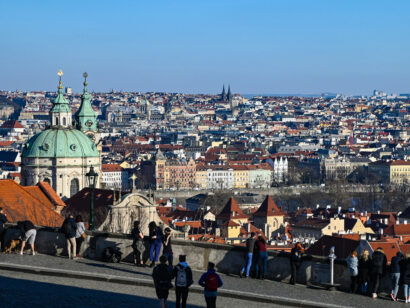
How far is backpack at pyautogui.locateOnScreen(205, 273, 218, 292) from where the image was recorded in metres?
13.6

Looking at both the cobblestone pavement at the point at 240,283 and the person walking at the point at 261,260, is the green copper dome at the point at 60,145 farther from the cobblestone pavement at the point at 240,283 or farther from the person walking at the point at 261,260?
the person walking at the point at 261,260

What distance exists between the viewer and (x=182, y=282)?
13781mm

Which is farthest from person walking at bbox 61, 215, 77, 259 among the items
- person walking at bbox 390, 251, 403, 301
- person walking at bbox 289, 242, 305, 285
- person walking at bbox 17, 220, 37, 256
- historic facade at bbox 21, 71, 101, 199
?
historic facade at bbox 21, 71, 101, 199

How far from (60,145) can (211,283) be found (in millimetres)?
35992

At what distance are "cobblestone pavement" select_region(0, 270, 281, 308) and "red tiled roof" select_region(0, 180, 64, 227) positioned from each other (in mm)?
10065

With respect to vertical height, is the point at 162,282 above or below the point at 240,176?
below

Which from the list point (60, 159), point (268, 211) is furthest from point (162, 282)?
point (268, 211)

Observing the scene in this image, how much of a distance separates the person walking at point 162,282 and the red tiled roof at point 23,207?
11897 mm

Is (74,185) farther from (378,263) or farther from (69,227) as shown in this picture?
(378,263)

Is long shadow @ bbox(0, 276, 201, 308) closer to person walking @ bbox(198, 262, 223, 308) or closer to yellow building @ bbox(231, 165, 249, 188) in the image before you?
person walking @ bbox(198, 262, 223, 308)

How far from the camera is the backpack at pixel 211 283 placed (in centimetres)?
1358

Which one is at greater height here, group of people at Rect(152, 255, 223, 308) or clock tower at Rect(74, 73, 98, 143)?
clock tower at Rect(74, 73, 98, 143)

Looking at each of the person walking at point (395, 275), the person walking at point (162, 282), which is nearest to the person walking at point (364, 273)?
the person walking at point (395, 275)

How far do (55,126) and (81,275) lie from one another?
117ft
